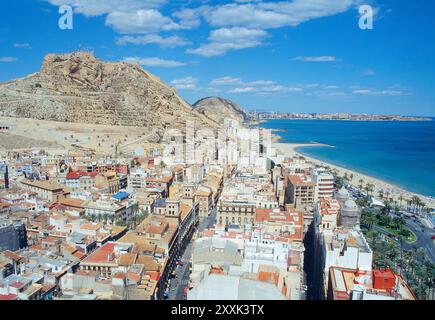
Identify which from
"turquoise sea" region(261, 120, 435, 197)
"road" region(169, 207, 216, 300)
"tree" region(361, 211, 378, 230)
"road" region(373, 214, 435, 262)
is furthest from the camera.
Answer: "turquoise sea" region(261, 120, 435, 197)

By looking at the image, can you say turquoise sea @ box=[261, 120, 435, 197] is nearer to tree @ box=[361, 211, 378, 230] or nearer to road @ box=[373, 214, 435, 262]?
road @ box=[373, 214, 435, 262]

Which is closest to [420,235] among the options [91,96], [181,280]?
[181,280]

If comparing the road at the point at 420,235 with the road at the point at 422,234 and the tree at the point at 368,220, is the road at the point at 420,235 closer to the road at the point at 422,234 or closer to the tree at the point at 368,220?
the road at the point at 422,234

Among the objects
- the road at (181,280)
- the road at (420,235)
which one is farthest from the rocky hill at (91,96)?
the road at (181,280)

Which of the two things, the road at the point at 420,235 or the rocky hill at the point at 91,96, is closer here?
the road at the point at 420,235

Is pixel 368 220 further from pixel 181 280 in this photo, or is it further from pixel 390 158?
pixel 390 158

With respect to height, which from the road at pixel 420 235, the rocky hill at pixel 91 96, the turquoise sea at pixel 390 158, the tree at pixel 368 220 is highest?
the rocky hill at pixel 91 96

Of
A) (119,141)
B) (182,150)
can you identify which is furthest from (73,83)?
(182,150)

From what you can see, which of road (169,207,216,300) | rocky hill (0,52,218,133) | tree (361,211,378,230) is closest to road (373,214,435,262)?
tree (361,211,378,230)

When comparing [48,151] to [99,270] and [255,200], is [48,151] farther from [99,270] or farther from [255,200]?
[99,270]
